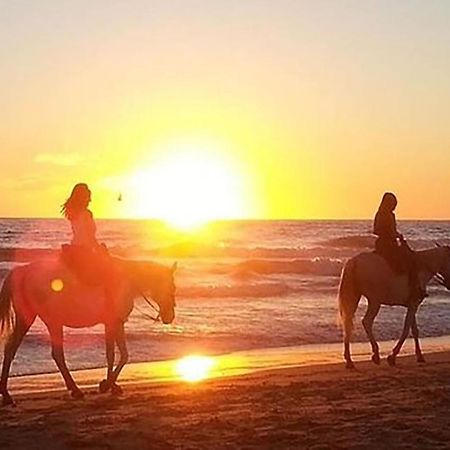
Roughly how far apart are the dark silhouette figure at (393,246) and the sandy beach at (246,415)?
79.9 inches

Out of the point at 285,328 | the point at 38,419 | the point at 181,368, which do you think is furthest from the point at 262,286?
the point at 38,419

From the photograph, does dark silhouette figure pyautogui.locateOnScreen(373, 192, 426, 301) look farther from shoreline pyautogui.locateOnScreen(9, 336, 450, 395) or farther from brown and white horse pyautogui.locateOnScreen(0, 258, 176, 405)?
brown and white horse pyautogui.locateOnScreen(0, 258, 176, 405)

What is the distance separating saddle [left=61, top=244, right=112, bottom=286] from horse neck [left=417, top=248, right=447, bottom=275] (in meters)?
5.70

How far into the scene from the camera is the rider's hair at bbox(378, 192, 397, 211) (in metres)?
12.9

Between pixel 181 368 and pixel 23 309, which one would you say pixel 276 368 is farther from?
pixel 23 309

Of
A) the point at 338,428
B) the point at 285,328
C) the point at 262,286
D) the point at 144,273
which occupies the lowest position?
the point at 262,286

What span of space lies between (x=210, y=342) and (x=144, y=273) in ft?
26.3

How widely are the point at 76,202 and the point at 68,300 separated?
1.11m

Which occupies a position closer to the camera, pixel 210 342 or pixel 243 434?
pixel 243 434

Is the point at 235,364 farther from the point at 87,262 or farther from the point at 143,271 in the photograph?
the point at 87,262

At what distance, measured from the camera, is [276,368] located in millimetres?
13914

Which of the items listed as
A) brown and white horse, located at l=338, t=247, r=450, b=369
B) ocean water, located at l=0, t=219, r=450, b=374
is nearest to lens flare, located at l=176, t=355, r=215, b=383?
ocean water, located at l=0, t=219, r=450, b=374

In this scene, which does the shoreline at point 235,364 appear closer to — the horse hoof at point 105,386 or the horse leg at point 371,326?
the horse leg at point 371,326

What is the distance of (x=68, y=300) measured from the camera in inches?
395
